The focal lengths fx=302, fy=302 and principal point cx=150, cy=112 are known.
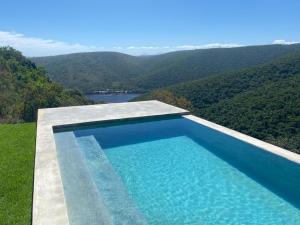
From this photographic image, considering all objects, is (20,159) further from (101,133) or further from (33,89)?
(33,89)

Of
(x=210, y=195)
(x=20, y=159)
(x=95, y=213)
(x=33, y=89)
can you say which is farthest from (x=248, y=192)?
(x=33, y=89)

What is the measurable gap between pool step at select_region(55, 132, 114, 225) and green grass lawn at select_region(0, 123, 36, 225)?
48cm

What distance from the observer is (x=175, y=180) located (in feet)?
16.1

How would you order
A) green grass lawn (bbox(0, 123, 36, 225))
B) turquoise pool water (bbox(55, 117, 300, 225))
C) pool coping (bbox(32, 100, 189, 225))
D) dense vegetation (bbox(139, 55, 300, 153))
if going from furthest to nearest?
dense vegetation (bbox(139, 55, 300, 153))
turquoise pool water (bbox(55, 117, 300, 225))
green grass lawn (bbox(0, 123, 36, 225))
pool coping (bbox(32, 100, 189, 225))

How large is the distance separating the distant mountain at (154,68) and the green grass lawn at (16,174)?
222 feet

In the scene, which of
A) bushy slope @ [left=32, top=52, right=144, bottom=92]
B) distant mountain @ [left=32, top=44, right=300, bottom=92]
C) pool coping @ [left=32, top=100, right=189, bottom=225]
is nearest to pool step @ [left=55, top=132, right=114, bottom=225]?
pool coping @ [left=32, top=100, right=189, bottom=225]

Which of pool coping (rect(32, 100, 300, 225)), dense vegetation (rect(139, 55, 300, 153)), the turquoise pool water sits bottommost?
dense vegetation (rect(139, 55, 300, 153))

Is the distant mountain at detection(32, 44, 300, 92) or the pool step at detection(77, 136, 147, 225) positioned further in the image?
the distant mountain at detection(32, 44, 300, 92)

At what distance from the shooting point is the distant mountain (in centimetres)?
7675

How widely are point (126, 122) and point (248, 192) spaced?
4.14 meters

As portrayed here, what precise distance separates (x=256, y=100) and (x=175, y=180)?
27.5m

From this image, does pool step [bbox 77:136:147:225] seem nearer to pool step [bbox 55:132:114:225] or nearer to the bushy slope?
pool step [bbox 55:132:114:225]

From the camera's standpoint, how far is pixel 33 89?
14.7 metres

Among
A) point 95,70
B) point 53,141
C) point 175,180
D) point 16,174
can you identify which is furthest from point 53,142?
point 95,70
